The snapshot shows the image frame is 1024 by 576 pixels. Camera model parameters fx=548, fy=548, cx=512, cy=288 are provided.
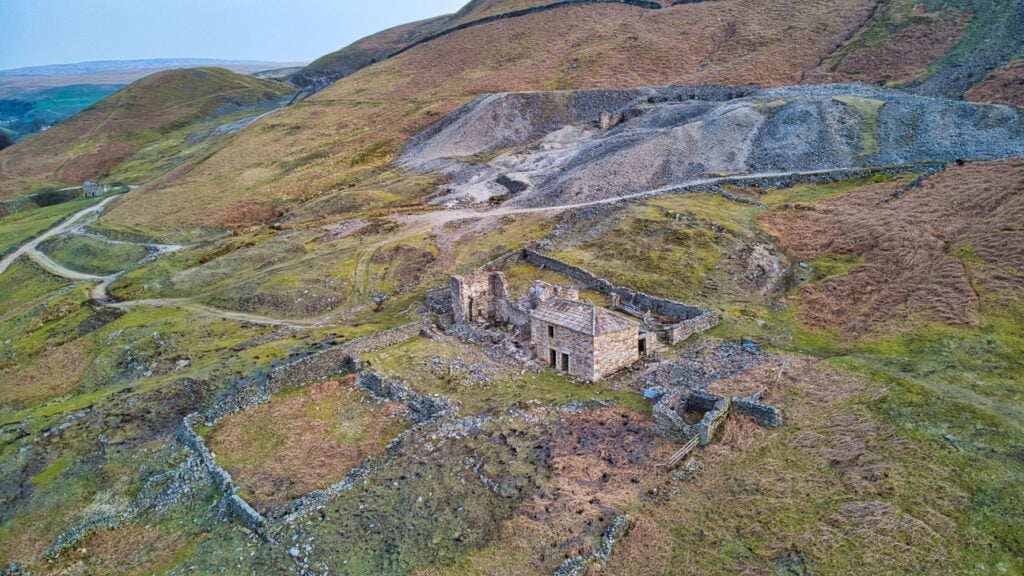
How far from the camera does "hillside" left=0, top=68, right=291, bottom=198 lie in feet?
460

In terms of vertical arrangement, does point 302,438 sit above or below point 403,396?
below

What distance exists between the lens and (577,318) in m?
31.8

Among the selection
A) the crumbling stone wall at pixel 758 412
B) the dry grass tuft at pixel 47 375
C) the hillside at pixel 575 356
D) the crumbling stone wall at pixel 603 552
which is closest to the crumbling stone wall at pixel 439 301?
the hillside at pixel 575 356

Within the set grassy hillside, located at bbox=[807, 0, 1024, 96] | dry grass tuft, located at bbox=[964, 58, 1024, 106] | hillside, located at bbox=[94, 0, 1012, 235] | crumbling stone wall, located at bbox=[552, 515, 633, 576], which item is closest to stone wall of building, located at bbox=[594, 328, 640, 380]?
crumbling stone wall, located at bbox=[552, 515, 633, 576]

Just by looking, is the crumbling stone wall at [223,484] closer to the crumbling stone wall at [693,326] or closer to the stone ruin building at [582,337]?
the stone ruin building at [582,337]

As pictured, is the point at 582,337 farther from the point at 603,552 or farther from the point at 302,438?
the point at 302,438

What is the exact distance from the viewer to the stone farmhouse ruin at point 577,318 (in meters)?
31.3

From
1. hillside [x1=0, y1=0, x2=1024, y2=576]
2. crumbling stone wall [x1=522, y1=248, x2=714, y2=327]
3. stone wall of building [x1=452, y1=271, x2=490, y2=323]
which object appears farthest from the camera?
stone wall of building [x1=452, y1=271, x2=490, y2=323]

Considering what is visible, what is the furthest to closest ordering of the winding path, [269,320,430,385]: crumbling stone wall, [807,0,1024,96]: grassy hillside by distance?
[807,0,1024,96]: grassy hillside → the winding path → [269,320,430,385]: crumbling stone wall

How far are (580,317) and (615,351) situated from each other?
279cm

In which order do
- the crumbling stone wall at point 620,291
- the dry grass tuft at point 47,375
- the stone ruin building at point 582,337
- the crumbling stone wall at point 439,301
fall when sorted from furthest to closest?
1. the crumbling stone wall at point 439,301
2. the dry grass tuft at point 47,375
3. the crumbling stone wall at point 620,291
4. the stone ruin building at point 582,337

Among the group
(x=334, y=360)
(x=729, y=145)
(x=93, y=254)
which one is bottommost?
(x=93, y=254)

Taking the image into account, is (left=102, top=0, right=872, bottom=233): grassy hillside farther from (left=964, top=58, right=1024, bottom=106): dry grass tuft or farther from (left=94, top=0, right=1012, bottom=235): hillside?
(left=964, top=58, right=1024, bottom=106): dry grass tuft

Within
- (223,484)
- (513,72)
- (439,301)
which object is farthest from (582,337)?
(513,72)
